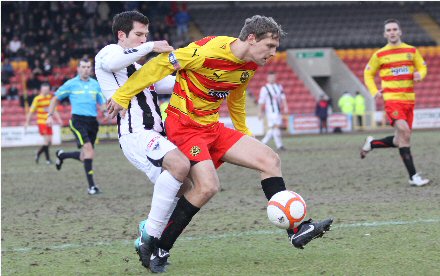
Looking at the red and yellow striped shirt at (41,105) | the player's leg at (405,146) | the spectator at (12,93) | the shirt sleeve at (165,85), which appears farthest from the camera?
the spectator at (12,93)

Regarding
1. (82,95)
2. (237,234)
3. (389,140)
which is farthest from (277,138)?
(237,234)

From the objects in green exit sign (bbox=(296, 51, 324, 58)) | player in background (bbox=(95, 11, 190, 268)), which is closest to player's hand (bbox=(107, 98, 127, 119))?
player in background (bbox=(95, 11, 190, 268))

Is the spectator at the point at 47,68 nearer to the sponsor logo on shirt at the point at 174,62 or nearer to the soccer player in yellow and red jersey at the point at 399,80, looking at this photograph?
the soccer player in yellow and red jersey at the point at 399,80

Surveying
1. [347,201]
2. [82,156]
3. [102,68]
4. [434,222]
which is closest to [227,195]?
[347,201]

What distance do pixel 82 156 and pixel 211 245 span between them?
639cm

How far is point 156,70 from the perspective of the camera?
6.13 m

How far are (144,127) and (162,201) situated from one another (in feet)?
2.03

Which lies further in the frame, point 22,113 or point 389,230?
point 22,113

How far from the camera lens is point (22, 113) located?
30.9m

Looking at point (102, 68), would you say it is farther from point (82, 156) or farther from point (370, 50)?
point (370, 50)

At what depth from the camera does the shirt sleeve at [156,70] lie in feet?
20.1

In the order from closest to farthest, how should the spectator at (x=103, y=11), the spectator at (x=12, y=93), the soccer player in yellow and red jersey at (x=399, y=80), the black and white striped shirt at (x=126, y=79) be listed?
the black and white striped shirt at (x=126, y=79)
the soccer player in yellow and red jersey at (x=399, y=80)
the spectator at (x=12, y=93)
the spectator at (x=103, y=11)

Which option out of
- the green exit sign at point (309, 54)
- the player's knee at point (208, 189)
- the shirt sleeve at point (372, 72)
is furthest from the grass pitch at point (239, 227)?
the green exit sign at point (309, 54)

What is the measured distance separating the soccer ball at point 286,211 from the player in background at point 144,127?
71cm
